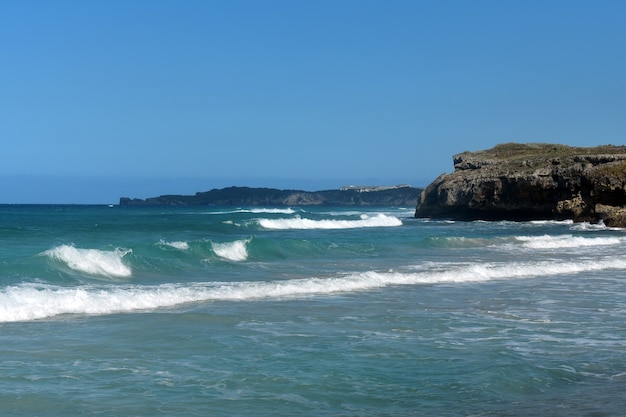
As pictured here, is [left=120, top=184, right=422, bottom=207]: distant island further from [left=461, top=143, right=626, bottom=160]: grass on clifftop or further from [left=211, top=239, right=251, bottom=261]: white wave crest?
[left=211, top=239, right=251, bottom=261]: white wave crest

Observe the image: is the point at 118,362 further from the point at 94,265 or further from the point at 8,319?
the point at 94,265

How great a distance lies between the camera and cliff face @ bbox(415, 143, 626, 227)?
49359 millimetres

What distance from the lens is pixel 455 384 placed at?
8.49m

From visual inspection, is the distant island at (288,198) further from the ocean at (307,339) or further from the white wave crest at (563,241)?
the ocean at (307,339)

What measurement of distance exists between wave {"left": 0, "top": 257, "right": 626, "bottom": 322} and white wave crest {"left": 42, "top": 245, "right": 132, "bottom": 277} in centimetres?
318

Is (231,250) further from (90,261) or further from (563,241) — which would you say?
(563,241)

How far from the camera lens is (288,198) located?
182500 mm

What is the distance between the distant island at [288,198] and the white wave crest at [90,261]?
151173 mm

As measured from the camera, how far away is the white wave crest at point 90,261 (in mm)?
20906

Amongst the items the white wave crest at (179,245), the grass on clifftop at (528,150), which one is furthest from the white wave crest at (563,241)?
the grass on clifftop at (528,150)

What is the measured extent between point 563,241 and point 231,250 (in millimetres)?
15199

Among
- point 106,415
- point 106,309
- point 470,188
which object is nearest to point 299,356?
point 106,415

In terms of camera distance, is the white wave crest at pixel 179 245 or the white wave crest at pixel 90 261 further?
the white wave crest at pixel 179 245

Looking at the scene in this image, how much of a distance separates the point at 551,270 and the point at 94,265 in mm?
12252
